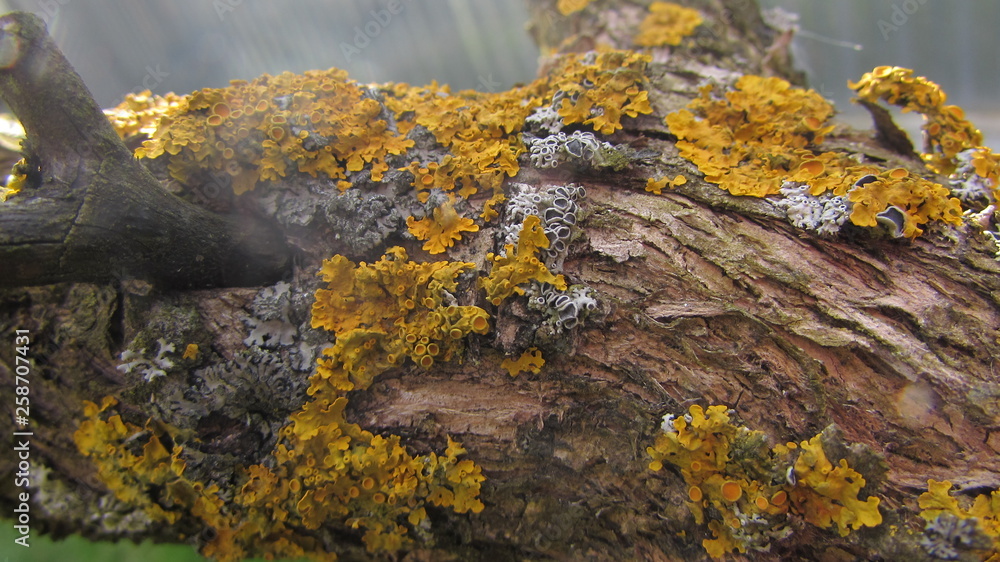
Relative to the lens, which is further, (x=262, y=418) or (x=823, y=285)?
(x=262, y=418)

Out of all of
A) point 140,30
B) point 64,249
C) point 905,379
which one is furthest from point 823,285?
point 140,30

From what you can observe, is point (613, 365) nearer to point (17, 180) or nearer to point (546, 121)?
point (546, 121)

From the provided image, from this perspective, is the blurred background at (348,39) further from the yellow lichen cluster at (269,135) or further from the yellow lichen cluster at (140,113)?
the yellow lichen cluster at (269,135)

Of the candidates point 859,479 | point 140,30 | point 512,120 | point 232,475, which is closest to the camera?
point 859,479

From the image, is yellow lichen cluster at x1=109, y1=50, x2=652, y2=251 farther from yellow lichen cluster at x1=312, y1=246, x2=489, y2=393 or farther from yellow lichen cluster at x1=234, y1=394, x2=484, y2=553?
yellow lichen cluster at x1=234, y1=394, x2=484, y2=553

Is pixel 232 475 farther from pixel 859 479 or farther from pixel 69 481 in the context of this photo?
pixel 859 479

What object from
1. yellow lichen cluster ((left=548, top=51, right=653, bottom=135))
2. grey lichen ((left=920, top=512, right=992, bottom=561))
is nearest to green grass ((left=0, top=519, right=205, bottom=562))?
yellow lichen cluster ((left=548, top=51, right=653, bottom=135))

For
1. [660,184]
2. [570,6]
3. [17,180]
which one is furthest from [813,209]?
[17,180]

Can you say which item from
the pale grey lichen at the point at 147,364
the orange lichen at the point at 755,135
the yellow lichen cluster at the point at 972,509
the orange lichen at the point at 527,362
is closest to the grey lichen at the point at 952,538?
the yellow lichen cluster at the point at 972,509
